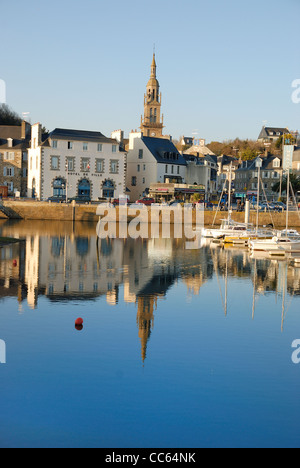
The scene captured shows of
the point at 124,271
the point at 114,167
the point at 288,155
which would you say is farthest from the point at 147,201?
the point at 124,271

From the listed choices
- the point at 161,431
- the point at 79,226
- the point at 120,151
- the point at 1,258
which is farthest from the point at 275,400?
the point at 120,151

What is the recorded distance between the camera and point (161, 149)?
328ft

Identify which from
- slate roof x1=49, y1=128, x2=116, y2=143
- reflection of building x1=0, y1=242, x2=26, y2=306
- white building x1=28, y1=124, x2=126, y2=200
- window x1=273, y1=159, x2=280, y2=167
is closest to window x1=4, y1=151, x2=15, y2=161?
white building x1=28, y1=124, x2=126, y2=200

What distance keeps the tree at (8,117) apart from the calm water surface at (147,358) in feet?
304

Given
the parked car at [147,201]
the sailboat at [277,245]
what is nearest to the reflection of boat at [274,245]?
the sailboat at [277,245]

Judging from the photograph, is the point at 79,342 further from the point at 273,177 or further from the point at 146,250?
the point at 273,177

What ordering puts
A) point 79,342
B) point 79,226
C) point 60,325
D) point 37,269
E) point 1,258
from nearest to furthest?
point 79,342, point 60,325, point 37,269, point 1,258, point 79,226

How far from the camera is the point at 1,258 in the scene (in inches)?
1713

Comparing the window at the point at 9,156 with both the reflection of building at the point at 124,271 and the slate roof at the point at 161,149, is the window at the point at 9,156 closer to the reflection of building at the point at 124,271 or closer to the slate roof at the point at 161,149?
the slate roof at the point at 161,149

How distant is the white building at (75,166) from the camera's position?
87.9 meters

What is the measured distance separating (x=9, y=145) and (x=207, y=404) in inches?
3388

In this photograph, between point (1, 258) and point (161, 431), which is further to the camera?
point (1, 258)

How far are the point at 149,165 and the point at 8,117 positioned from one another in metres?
49.2
